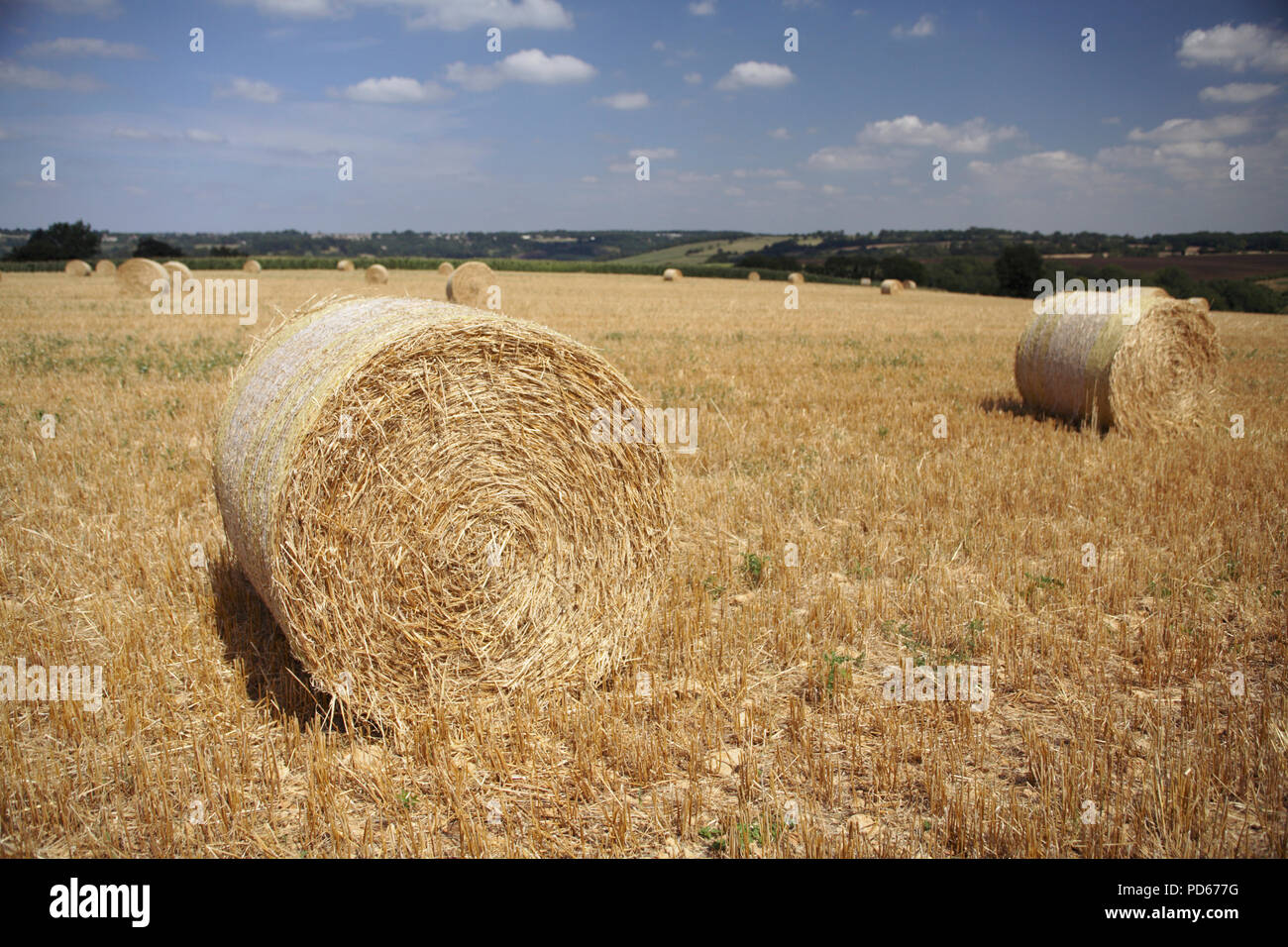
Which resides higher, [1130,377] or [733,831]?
[1130,377]

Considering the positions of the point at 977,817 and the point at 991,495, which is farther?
the point at 991,495

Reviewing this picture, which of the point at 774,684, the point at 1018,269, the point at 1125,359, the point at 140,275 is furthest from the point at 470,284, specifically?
the point at 1018,269

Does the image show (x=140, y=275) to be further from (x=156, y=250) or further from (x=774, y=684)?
(x=156, y=250)

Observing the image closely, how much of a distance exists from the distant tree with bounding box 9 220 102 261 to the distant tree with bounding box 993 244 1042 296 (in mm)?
67094

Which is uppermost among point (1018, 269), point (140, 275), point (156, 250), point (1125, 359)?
point (156, 250)

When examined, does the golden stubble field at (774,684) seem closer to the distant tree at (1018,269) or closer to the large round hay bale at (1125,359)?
the large round hay bale at (1125,359)

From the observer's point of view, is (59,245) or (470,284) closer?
(470,284)

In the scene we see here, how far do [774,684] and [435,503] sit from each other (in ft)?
6.42

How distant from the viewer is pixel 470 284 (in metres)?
29.1

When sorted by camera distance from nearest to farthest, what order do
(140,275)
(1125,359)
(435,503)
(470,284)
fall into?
(435,503) < (1125,359) < (470,284) < (140,275)

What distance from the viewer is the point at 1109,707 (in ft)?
12.5

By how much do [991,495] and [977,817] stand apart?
14.8ft
